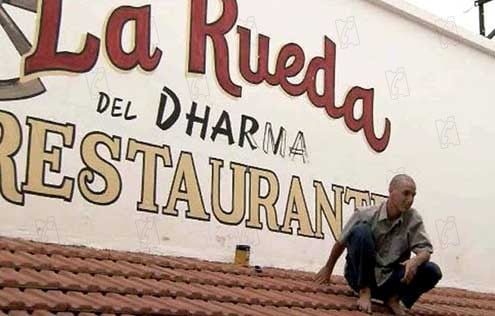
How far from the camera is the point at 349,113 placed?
8.61 meters

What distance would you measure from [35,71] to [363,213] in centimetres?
262

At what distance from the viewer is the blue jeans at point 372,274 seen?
648cm

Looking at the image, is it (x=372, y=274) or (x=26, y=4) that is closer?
(x=26, y=4)

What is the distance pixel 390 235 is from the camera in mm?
6727

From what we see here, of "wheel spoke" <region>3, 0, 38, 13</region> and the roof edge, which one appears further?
the roof edge

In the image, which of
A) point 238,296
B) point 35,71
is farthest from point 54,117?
point 238,296

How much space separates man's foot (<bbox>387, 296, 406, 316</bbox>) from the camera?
259 inches

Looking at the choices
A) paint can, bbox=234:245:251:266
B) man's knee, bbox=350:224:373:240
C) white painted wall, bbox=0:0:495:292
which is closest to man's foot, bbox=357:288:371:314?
man's knee, bbox=350:224:373:240

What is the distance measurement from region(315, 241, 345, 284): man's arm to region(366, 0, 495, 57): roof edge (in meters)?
3.13

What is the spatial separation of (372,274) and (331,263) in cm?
46

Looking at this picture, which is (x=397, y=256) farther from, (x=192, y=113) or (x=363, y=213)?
(x=192, y=113)

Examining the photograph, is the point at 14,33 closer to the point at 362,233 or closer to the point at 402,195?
the point at 362,233

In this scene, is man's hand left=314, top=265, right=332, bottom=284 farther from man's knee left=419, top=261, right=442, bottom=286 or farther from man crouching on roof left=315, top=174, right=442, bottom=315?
man's knee left=419, top=261, right=442, bottom=286

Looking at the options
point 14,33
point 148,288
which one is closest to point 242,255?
point 148,288
